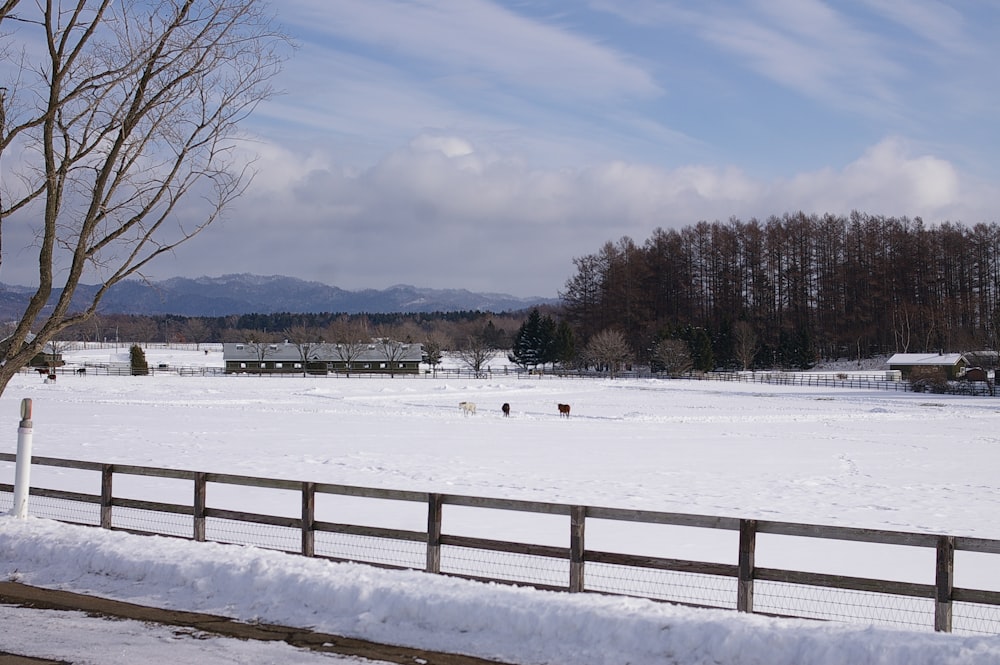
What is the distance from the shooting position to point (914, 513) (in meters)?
17.7

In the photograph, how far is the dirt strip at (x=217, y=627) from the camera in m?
7.23

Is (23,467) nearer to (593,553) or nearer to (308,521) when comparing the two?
(308,521)

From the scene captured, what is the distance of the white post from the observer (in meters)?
11.8

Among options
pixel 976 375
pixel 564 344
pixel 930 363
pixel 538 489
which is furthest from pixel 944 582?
pixel 564 344

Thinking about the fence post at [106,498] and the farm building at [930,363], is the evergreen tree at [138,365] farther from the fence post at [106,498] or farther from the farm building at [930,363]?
the fence post at [106,498]

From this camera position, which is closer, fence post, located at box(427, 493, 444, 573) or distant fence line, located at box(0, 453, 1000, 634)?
distant fence line, located at box(0, 453, 1000, 634)

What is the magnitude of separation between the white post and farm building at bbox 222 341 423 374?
11414 centimetres

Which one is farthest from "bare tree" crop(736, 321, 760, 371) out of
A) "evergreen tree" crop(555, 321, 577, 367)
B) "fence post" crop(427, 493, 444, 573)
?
"fence post" crop(427, 493, 444, 573)

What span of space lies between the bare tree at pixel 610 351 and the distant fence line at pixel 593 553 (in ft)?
300

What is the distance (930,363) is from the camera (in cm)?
9469

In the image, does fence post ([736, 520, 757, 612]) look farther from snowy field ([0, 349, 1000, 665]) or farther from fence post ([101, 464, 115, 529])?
fence post ([101, 464, 115, 529])

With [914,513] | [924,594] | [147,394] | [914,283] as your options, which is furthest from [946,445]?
[914,283]

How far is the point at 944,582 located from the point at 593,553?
3.11m

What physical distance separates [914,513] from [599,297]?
114m
